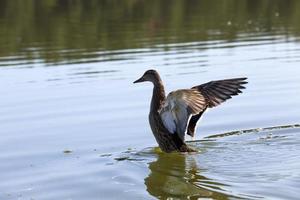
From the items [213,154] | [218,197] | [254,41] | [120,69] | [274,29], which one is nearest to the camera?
[218,197]

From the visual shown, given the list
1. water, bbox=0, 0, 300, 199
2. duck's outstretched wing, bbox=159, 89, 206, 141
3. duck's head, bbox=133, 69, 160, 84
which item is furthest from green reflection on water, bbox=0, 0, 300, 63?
duck's outstretched wing, bbox=159, 89, 206, 141

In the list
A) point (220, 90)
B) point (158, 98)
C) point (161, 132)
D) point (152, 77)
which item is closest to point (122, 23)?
point (152, 77)

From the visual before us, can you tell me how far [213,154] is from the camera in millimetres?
10664

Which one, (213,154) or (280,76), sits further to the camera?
(280,76)

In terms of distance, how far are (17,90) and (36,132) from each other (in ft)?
13.6

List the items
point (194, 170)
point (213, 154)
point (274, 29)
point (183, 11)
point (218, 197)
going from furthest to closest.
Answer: point (183, 11), point (274, 29), point (213, 154), point (194, 170), point (218, 197)

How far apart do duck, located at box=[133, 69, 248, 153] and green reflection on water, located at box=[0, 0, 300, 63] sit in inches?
433

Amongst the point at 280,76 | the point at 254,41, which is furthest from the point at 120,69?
the point at 254,41

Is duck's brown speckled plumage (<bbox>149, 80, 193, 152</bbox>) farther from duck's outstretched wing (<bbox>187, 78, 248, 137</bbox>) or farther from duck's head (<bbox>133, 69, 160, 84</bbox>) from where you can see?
duck's outstretched wing (<bbox>187, 78, 248, 137</bbox>)

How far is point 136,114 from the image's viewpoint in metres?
13.4

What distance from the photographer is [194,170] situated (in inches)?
390

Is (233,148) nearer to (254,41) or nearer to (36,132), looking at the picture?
(36,132)

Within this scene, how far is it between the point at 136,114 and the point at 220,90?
3178 mm

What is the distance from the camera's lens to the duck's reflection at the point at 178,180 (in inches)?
348
